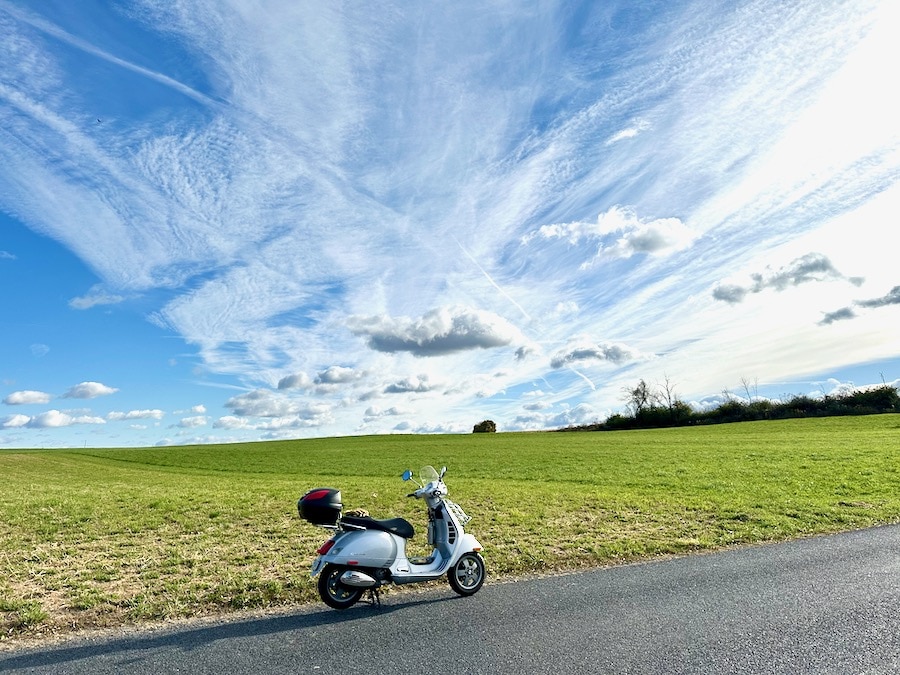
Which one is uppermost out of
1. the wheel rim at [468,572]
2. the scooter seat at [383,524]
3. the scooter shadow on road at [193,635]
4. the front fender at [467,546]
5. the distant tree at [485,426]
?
the distant tree at [485,426]

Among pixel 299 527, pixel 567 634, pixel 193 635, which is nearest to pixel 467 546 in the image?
pixel 567 634

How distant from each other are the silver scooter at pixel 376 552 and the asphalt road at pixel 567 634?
0.32 meters

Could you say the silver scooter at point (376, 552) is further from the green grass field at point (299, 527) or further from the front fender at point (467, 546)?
the green grass field at point (299, 527)

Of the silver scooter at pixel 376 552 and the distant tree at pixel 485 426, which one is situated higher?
the distant tree at pixel 485 426

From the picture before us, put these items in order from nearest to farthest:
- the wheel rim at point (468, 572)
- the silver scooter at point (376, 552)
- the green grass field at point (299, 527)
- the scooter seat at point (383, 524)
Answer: the silver scooter at point (376, 552), the scooter seat at point (383, 524), the wheel rim at point (468, 572), the green grass field at point (299, 527)

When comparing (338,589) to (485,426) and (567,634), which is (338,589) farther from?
(485,426)

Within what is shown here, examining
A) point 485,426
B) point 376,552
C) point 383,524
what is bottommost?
point 376,552

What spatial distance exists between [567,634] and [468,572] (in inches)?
89.4

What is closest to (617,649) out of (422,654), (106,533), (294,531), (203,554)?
(422,654)

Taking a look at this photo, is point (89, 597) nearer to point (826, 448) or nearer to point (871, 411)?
point (826, 448)

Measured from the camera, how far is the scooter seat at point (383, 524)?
8195 millimetres

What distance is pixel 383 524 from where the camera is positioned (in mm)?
8336

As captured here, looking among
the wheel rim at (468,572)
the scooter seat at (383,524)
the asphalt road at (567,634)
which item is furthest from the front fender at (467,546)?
the scooter seat at (383,524)

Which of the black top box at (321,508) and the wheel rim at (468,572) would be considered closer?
the black top box at (321,508)
